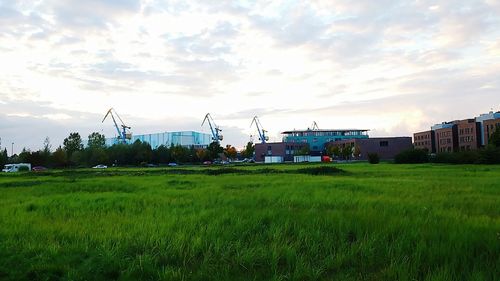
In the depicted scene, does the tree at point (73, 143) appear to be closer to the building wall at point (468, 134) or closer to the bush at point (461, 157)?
the bush at point (461, 157)

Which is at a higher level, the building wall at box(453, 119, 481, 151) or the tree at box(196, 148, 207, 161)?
the building wall at box(453, 119, 481, 151)

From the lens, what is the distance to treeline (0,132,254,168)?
92.0 meters

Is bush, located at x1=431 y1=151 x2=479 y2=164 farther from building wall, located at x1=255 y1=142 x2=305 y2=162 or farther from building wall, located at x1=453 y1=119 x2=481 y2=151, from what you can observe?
building wall, located at x1=255 y1=142 x2=305 y2=162

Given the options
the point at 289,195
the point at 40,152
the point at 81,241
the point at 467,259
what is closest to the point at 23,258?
the point at 81,241

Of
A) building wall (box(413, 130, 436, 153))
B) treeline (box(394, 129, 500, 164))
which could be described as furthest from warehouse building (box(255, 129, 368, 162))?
treeline (box(394, 129, 500, 164))

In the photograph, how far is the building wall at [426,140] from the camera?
142125mm

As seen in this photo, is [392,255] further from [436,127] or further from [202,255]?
[436,127]

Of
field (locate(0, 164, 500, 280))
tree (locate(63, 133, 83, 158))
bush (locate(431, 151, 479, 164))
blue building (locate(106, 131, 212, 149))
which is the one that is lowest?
field (locate(0, 164, 500, 280))

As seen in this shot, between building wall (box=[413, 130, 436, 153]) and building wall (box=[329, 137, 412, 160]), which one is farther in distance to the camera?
building wall (box=[413, 130, 436, 153])

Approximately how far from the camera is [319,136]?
6250 inches

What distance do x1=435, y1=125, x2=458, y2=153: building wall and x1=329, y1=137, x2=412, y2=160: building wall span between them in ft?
54.2

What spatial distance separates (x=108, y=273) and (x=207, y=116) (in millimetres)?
169161

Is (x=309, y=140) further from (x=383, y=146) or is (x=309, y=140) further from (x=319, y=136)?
(x=383, y=146)

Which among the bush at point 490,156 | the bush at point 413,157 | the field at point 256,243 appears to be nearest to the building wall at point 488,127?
the bush at point 413,157
